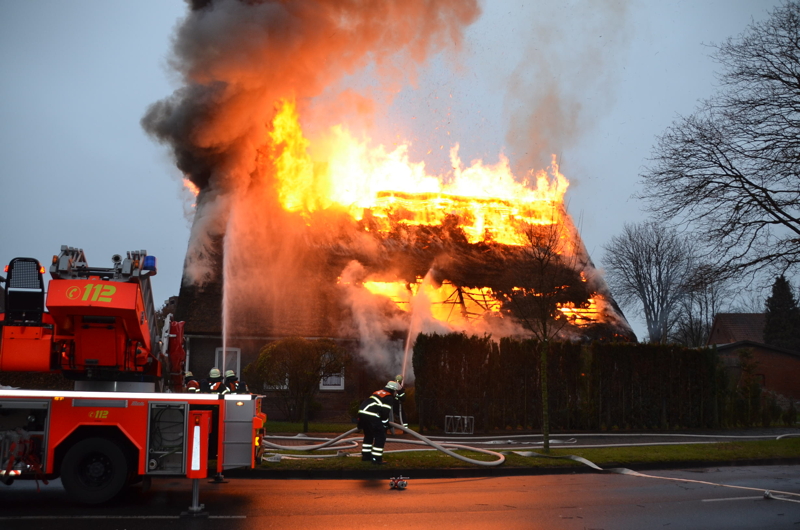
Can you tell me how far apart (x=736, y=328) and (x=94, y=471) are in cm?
5146

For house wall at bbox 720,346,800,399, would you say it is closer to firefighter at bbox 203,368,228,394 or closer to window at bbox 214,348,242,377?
window at bbox 214,348,242,377

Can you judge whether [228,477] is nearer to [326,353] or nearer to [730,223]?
[326,353]

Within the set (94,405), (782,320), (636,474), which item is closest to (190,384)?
(94,405)

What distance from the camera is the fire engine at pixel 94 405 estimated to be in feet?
26.4

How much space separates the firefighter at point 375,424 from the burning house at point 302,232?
10109mm

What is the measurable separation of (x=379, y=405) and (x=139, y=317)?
4924mm


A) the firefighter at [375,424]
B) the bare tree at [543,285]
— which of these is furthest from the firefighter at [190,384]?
the bare tree at [543,285]

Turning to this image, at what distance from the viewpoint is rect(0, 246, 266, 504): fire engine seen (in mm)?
8055

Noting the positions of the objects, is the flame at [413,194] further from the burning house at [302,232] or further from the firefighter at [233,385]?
the firefighter at [233,385]

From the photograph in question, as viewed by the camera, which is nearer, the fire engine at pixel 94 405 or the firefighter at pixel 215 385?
the fire engine at pixel 94 405

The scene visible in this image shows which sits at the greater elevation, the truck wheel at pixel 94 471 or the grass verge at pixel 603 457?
the truck wheel at pixel 94 471

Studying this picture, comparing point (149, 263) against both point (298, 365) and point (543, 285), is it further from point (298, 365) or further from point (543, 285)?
point (298, 365)

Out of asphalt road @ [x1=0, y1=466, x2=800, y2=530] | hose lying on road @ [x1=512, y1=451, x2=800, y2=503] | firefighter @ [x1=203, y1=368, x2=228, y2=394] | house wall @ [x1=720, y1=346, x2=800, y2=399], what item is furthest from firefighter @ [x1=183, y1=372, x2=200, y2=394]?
house wall @ [x1=720, y1=346, x2=800, y2=399]

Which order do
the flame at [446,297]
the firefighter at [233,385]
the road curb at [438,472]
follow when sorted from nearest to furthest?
the firefighter at [233,385] < the road curb at [438,472] < the flame at [446,297]
